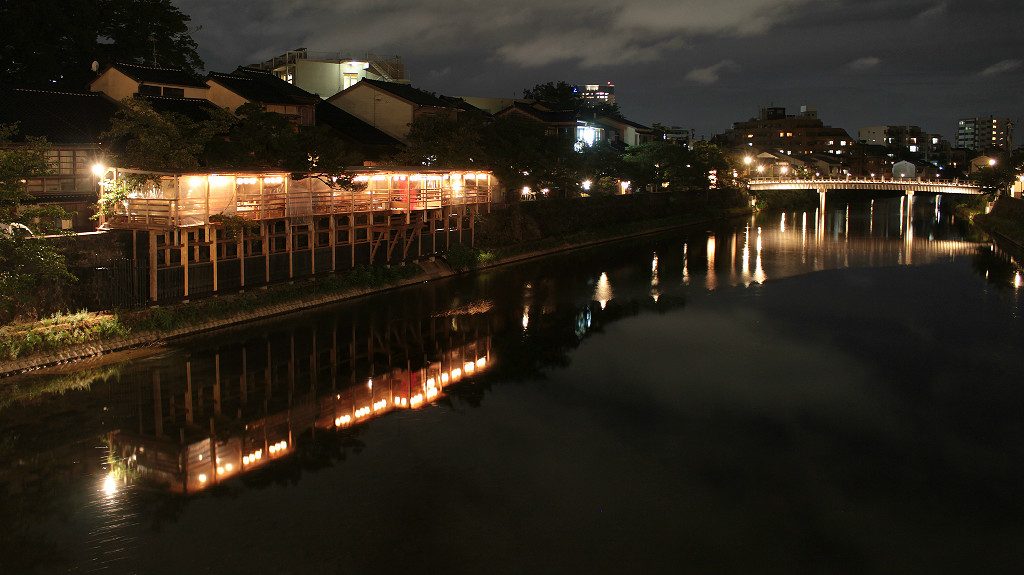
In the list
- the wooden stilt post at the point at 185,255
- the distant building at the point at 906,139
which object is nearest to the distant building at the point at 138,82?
the wooden stilt post at the point at 185,255

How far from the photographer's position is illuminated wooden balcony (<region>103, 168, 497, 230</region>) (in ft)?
67.6

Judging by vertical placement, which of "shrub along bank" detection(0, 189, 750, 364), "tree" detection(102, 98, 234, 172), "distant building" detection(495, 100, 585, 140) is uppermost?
"distant building" detection(495, 100, 585, 140)

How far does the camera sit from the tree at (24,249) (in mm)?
17031

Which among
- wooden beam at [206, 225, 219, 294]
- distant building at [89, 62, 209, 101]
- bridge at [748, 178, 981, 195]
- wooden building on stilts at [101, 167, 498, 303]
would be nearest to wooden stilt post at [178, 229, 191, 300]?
wooden building on stilts at [101, 167, 498, 303]

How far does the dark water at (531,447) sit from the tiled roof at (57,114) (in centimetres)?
878

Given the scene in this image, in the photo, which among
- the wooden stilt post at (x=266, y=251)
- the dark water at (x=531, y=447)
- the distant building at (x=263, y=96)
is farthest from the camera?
the distant building at (x=263, y=96)

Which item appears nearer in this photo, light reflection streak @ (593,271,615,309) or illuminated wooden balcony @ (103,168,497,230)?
illuminated wooden balcony @ (103,168,497,230)

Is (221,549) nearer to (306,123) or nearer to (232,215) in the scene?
(232,215)

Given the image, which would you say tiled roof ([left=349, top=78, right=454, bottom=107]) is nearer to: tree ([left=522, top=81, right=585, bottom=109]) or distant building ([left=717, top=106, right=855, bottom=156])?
tree ([left=522, top=81, right=585, bottom=109])

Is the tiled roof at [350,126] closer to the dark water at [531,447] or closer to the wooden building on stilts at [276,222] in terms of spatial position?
the wooden building on stilts at [276,222]

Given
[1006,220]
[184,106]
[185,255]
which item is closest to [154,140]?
[185,255]

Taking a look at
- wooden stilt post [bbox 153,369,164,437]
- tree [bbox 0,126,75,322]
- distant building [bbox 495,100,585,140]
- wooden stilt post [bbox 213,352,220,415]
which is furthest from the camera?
distant building [bbox 495,100,585,140]

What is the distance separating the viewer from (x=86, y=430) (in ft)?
49.7

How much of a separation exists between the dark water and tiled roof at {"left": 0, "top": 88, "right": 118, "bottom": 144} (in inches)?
346
